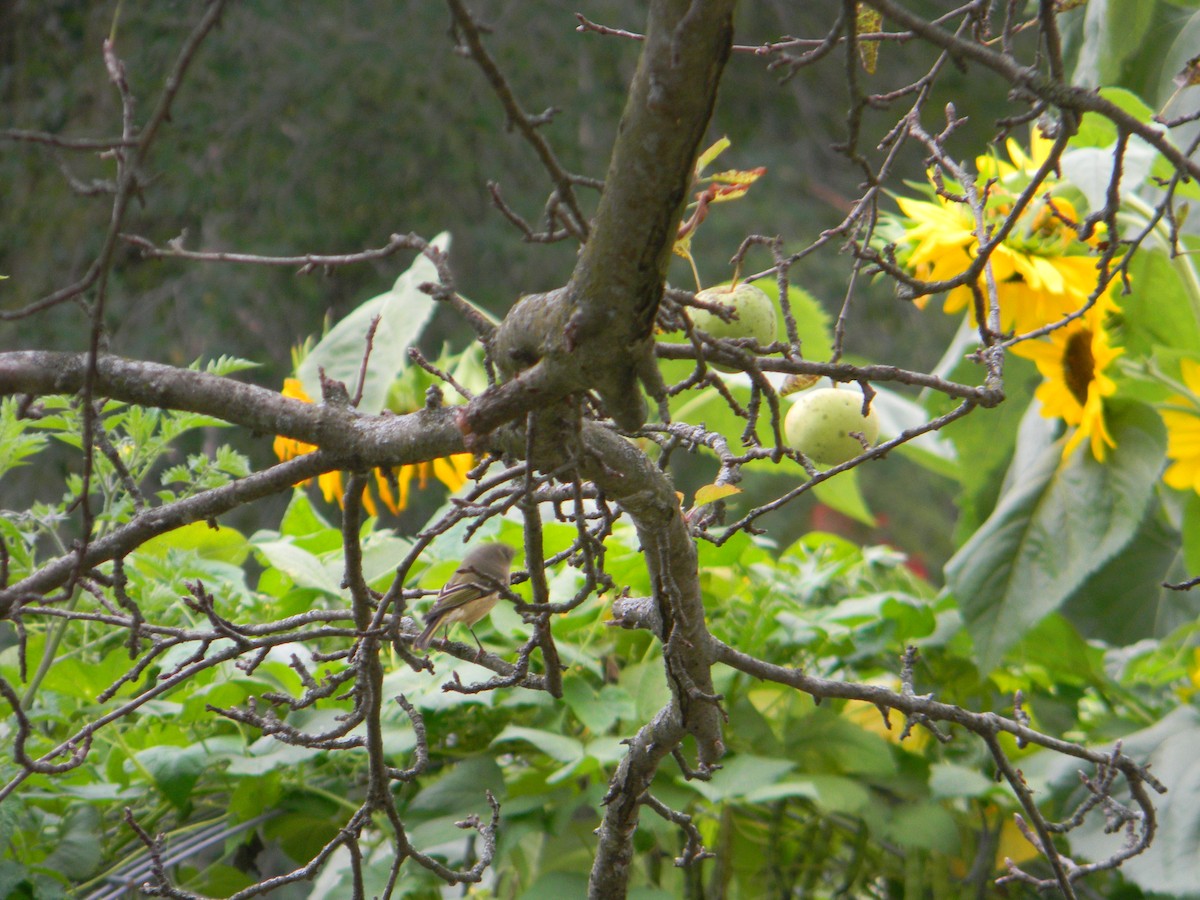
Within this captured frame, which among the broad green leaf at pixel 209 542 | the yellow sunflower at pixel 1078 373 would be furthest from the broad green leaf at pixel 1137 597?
the broad green leaf at pixel 209 542

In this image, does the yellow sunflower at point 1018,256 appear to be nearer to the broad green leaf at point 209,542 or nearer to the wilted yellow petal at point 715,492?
the wilted yellow petal at point 715,492

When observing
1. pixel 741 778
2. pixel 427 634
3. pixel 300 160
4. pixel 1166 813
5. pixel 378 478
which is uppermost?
pixel 300 160

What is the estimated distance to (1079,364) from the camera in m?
0.69

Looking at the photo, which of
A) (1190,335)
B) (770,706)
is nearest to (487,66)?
(770,706)

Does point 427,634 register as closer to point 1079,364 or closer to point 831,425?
point 831,425

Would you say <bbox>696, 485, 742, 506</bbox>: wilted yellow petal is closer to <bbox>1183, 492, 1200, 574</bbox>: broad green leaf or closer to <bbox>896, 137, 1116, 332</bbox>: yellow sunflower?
<bbox>896, 137, 1116, 332</bbox>: yellow sunflower

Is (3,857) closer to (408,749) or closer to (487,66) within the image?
(408,749)

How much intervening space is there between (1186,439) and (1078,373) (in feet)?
0.32

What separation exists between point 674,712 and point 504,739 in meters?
0.19

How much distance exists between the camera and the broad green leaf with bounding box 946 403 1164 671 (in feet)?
2.27

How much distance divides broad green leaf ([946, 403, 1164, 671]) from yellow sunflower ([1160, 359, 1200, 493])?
11mm

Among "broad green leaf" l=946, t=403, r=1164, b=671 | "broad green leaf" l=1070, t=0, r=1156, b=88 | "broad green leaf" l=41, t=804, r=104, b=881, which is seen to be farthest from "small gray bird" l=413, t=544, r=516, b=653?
"broad green leaf" l=1070, t=0, r=1156, b=88

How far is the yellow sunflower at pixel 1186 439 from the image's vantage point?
70 centimetres

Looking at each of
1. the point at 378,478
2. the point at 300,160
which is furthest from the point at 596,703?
the point at 300,160
